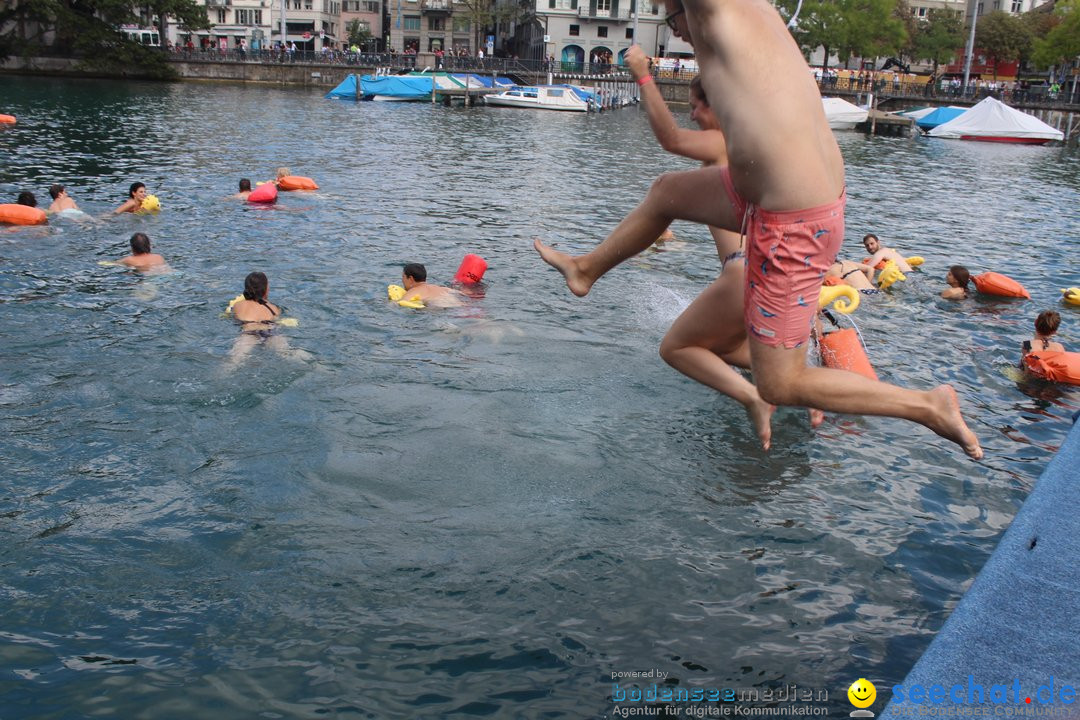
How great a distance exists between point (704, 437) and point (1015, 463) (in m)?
2.84

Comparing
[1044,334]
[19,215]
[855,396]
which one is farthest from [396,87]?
[855,396]

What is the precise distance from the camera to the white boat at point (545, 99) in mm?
61406

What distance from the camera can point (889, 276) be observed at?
14.7 meters

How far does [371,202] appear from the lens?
2075 cm

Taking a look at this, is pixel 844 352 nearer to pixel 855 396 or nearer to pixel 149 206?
pixel 855 396

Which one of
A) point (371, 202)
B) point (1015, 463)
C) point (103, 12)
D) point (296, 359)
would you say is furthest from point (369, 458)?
point (103, 12)

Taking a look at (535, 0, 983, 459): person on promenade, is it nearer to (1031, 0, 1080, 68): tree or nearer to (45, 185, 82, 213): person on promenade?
(45, 185, 82, 213): person on promenade

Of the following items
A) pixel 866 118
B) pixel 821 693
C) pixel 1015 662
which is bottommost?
pixel 821 693

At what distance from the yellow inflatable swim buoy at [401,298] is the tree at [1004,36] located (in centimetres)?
9961

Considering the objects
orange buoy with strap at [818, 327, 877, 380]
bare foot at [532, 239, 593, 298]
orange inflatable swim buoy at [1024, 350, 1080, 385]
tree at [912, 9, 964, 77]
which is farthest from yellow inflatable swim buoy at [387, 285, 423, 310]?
tree at [912, 9, 964, 77]

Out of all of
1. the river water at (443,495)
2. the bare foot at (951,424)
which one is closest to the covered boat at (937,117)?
the river water at (443,495)

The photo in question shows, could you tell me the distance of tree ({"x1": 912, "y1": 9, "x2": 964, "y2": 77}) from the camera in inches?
3661

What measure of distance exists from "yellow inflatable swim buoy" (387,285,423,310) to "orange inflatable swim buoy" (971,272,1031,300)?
9.23 m

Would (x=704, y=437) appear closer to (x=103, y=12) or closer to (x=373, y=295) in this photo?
(x=373, y=295)
